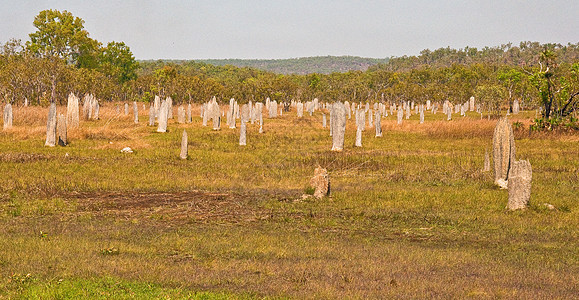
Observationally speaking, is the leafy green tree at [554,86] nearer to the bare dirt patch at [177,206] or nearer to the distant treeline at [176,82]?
the distant treeline at [176,82]

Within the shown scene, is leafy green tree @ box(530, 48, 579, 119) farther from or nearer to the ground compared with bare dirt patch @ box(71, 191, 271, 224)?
farther from the ground

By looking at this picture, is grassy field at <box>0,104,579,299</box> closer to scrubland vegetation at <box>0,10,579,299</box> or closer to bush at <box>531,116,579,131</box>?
scrubland vegetation at <box>0,10,579,299</box>

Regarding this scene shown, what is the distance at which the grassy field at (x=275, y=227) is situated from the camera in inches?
353

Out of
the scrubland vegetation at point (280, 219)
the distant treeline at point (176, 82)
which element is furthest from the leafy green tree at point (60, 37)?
the scrubland vegetation at point (280, 219)

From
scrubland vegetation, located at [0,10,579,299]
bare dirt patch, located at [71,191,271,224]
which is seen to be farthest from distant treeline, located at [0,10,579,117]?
bare dirt patch, located at [71,191,271,224]

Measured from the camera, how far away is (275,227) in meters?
13.8

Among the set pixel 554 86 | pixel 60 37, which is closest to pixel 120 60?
pixel 60 37

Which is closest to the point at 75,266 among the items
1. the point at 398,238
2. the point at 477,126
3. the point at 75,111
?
the point at 398,238

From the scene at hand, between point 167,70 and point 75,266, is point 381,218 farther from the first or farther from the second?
point 167,70

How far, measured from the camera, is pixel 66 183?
19125mm

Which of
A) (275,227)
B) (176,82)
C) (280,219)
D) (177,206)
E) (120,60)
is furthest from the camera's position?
(120,60)

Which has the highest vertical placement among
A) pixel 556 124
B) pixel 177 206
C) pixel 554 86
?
pixel 554 86

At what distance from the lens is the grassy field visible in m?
8.98

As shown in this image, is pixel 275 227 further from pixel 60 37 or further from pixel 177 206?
pixel 60 37
